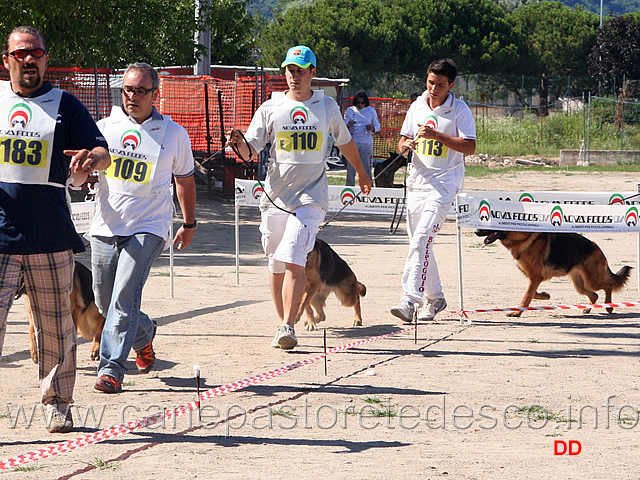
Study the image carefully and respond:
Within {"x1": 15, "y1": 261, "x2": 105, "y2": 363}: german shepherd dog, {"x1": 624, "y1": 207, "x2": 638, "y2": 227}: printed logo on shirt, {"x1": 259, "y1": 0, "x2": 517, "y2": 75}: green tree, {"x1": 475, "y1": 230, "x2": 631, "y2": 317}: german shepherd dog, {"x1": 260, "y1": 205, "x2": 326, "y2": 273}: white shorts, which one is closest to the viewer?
{"x1": 15, "y1": 261, "x2": 105, "y2": 363}: german shepherd dog

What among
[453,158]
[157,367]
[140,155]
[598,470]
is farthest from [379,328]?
[598,470]

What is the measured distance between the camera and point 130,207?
604 centimetres

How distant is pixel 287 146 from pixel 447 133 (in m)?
1.67

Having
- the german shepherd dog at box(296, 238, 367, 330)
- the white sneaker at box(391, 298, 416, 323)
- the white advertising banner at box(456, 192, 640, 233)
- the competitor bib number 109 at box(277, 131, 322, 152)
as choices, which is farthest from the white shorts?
the white advertising banner at box(456, 192, 640, 233)

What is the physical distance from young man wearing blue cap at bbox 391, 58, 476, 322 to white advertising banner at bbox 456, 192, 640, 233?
1.27 feet

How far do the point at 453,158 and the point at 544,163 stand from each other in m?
28.0

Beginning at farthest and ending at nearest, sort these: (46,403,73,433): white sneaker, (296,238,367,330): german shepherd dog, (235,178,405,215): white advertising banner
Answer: (235,178,405,215): white advertising banner → (296,238,367,330): german shepherd dog → (46,403,73,433): white sneaker

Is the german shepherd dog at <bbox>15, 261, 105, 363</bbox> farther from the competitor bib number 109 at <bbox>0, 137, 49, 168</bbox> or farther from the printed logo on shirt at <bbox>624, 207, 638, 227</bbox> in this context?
the printed logo on shirt at <bbox>624, 207, 638, 227</bbox>

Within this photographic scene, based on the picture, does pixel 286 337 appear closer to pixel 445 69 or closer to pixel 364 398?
pixel 364 398

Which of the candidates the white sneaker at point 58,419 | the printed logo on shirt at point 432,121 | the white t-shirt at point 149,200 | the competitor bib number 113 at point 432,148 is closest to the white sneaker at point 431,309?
the competitor bib number 113 at point 432,148

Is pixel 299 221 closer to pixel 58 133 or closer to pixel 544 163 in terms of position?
pixel 58 133

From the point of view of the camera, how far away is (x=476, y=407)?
5.86 meters

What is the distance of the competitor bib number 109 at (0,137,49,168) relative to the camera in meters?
4.87

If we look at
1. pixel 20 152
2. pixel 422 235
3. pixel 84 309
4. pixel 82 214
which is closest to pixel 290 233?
pixel 422 235
